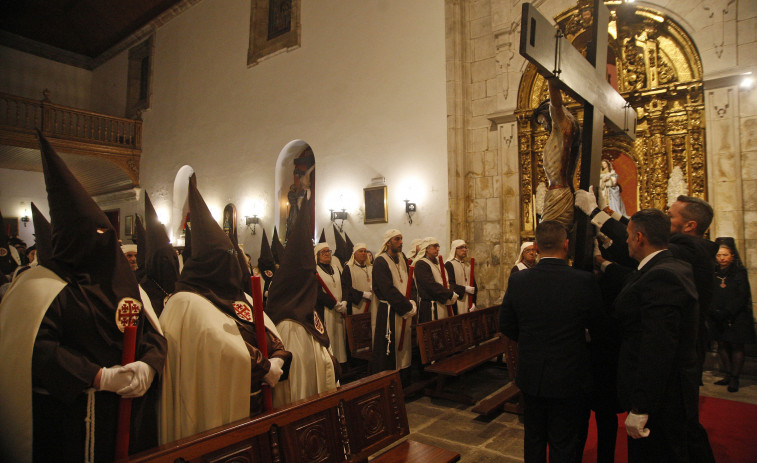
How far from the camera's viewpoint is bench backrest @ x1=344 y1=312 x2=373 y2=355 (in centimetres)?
608

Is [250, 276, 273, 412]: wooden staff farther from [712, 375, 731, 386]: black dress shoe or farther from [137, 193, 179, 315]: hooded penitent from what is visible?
[712, 375, 731, 386]: black dress shoe

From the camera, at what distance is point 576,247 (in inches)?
114

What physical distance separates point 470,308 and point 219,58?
11.9 meters

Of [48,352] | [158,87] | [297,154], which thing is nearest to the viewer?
[48,352]

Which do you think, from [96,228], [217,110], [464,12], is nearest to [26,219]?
[217,110]

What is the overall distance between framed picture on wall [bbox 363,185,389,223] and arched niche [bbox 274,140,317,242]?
102 inches

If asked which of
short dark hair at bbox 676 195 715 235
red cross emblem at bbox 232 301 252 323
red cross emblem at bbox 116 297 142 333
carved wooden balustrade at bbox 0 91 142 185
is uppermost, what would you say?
carved wooden balustrade at bbox 0 91 142 185

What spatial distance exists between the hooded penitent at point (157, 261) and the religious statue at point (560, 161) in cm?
290

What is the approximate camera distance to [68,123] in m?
15.7

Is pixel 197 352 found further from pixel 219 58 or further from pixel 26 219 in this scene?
pixel 26 219

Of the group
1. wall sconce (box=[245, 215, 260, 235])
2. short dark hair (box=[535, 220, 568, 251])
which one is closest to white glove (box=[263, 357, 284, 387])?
short dark hair (box=[535, 220, 568, 251])

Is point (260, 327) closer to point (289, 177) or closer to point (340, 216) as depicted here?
point (340, 216)

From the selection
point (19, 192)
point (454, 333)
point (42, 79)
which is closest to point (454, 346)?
point (454, 333)

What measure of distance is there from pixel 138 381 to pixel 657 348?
2.48m
